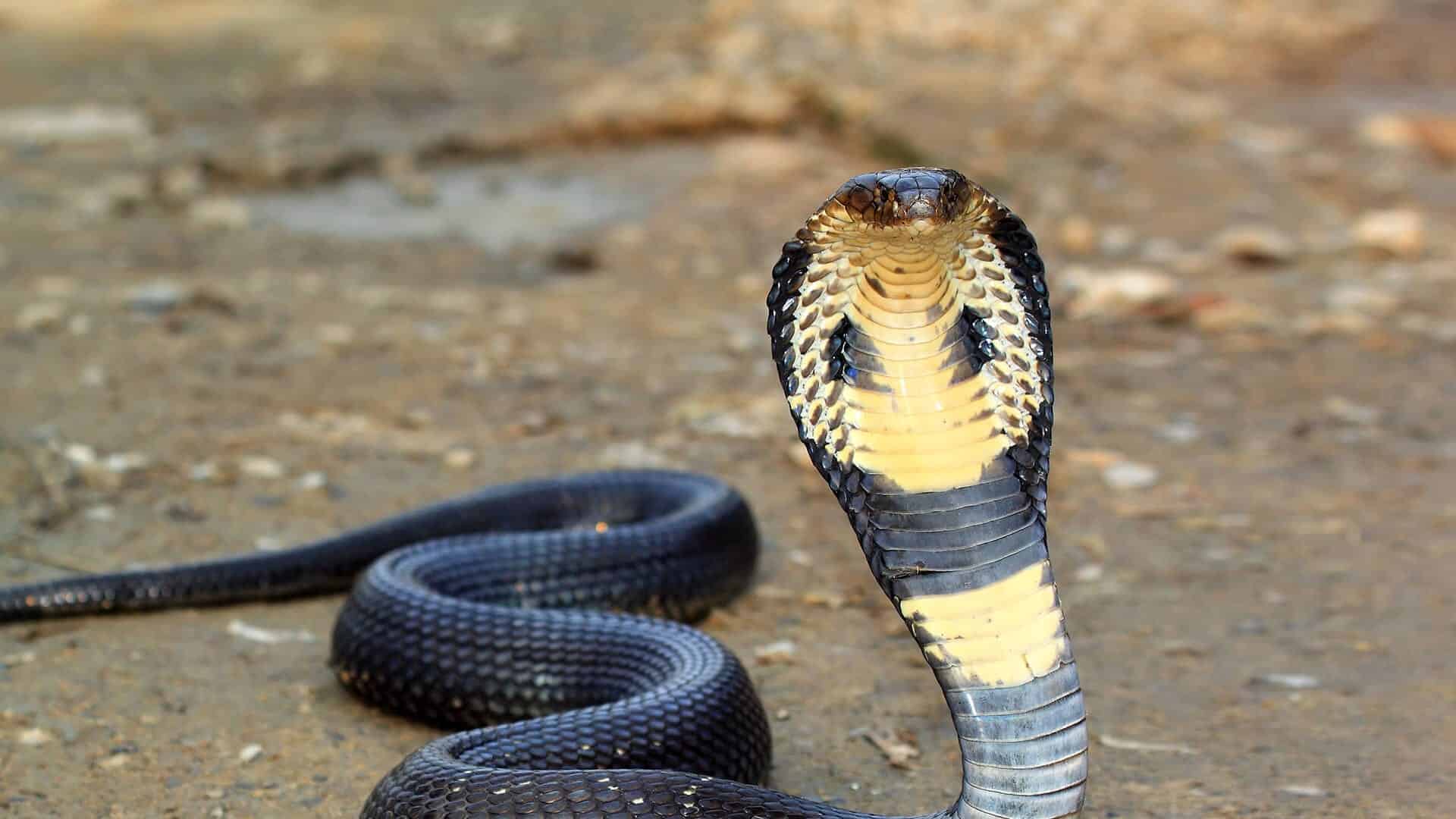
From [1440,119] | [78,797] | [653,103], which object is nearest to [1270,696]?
[78,797]

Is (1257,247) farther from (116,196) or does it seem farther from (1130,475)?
(116,196)

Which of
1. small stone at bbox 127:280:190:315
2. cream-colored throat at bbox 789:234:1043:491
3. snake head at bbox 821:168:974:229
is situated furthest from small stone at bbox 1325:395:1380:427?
small stone at bbox 127:280:190:315

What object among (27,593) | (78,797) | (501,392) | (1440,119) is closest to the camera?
(78,797)

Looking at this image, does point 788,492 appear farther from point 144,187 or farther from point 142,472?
point 144,187

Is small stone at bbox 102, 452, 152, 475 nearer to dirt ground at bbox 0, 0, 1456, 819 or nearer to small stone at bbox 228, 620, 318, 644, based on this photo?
dirt ground at bbox 0, 0, 1456, 819

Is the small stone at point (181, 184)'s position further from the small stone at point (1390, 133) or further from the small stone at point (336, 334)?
the small stone at point (1390, 133)

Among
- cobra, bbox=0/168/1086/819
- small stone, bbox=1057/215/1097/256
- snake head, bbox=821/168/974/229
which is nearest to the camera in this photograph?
snake head, bbox=821/168/974/229

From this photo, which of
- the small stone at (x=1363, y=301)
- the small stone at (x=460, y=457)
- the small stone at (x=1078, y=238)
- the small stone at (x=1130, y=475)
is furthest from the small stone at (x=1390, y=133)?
the small stone at (x=460, y=457)
